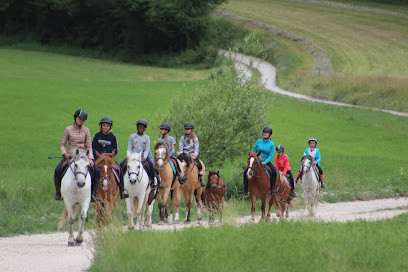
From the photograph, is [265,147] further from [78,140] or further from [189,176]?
[78,140]

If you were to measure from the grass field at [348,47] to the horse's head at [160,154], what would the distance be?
→ 34.5 meters

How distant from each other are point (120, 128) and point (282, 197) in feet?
64.4

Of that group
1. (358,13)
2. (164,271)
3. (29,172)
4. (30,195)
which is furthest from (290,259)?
(358,13)

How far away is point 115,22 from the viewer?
247 feet

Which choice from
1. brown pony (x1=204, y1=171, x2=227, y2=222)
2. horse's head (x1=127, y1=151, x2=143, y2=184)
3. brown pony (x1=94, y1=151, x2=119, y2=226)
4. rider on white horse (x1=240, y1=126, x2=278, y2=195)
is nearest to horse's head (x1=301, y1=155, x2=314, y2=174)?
rider on white horse (x1=240, y1=126, x2=278, y2=195)

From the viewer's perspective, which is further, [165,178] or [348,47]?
[348,47]

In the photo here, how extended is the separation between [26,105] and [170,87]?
14724mm

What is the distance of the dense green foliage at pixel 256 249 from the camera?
9968mm

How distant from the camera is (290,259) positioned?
10203mm

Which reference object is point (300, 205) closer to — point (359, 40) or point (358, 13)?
point (359, 40)

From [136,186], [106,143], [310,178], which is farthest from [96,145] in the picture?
[310,178]

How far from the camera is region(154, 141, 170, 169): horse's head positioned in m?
17.4

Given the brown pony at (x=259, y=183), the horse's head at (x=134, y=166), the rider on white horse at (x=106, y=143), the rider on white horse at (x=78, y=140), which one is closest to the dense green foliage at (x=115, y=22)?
the brown pony at (x=259, y=183)

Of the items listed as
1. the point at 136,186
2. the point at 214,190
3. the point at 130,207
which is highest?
the point at 136,186
